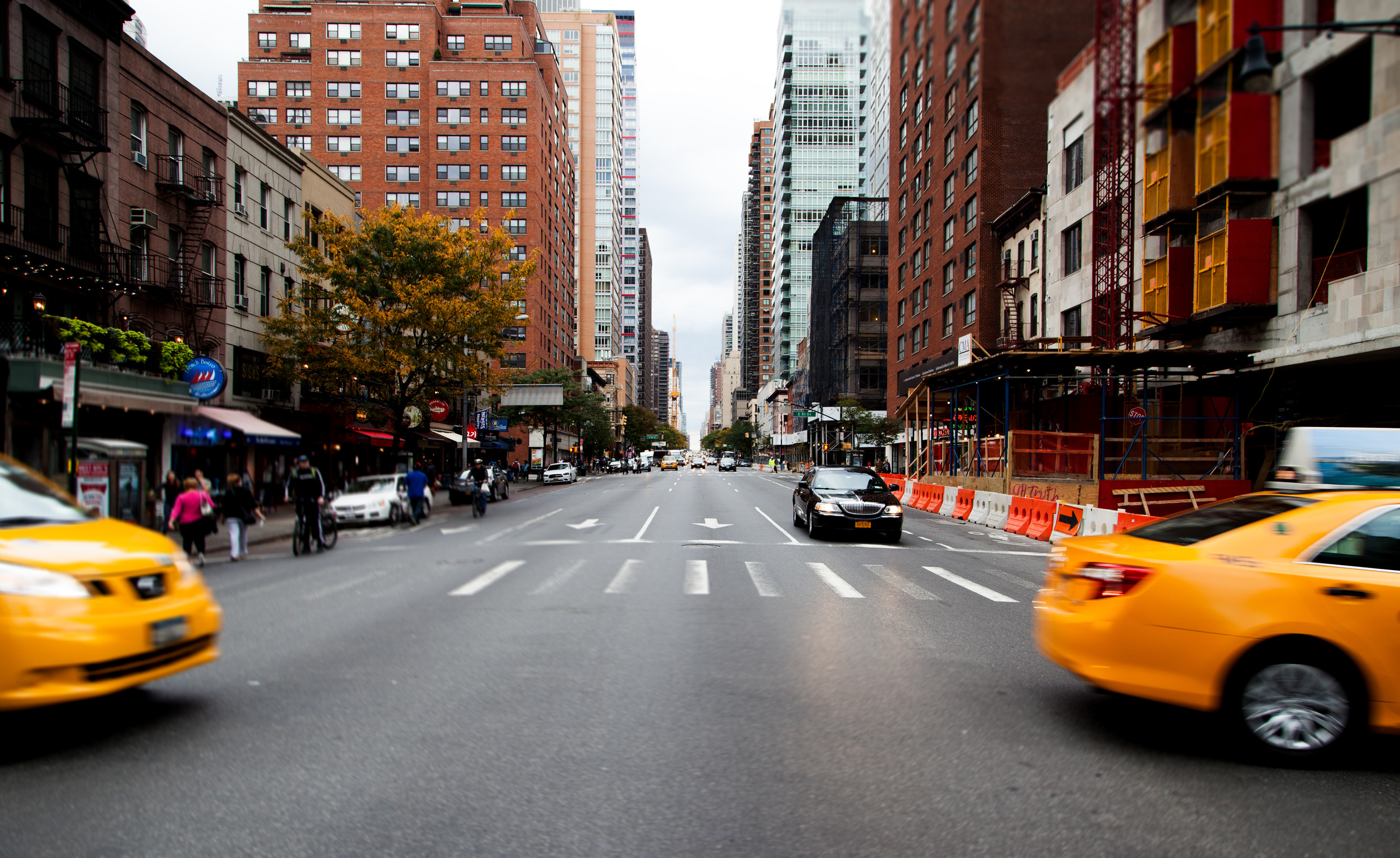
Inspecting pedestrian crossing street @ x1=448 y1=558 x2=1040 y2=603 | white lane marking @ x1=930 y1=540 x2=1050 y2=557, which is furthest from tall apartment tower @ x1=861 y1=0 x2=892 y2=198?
pedestrian crossing street @ x1=448 y1=558 x2=1040 y2=603

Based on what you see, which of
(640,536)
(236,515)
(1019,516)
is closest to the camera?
(236,515)

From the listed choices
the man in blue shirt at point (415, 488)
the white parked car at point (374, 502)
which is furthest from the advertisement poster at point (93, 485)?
the man in blue shirt at point (415, 488)

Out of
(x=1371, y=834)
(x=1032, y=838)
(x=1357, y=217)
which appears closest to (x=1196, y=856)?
(x=1032, y=838)

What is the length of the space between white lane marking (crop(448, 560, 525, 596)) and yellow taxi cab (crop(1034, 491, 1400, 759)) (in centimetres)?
756

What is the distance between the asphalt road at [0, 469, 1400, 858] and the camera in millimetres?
3537

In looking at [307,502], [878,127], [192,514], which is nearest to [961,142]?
[878,127]

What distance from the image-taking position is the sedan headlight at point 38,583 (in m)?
4.34

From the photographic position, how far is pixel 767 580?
1108 cm

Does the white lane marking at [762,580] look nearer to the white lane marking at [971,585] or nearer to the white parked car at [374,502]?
the white lane marking at [971,585]

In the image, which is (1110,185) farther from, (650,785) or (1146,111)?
(650,785)

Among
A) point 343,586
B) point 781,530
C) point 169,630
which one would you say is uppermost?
point 169,630

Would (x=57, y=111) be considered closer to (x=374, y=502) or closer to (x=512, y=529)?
(x=374, y=502)

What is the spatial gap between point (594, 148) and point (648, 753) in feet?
459

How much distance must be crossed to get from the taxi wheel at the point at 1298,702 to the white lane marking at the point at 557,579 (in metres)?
7.47
